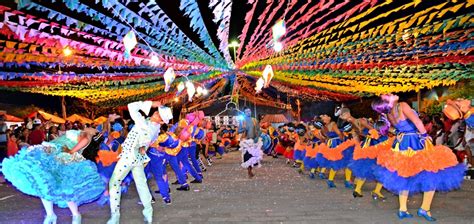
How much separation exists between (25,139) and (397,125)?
37.7 ft

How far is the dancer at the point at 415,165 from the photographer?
21.0ft

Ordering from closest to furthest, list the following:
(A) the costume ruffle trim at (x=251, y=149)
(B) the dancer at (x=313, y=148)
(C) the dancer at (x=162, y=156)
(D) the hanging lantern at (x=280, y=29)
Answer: (D) the hanging lantern at (x=280, y=29)
(C) the dancer at (x=162, y=156)
(B) the dancer at (x=313, y=148)
(A) the costume ruffle trim at (x=251, y=149)

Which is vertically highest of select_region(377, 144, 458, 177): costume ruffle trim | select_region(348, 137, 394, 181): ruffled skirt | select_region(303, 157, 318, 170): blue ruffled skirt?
select_region(377, 144, 458, 177): costume ruffle trim

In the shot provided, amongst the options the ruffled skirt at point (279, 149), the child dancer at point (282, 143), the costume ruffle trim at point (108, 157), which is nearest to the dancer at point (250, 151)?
the costume ruffle trim at point (108, 157)

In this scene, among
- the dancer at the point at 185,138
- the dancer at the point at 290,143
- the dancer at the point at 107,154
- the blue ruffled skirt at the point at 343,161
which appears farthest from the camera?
the dancer at the point at 290,143

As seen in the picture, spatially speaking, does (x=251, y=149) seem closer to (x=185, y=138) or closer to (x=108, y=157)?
(x=185, y=138)

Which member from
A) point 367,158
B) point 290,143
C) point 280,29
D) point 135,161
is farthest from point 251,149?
point 290,143

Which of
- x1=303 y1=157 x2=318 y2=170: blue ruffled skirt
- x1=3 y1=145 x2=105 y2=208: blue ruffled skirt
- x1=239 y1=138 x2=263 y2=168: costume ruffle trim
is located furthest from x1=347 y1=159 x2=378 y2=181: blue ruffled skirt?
x1=3 y1=145 x2=105 y2=208: blue ruffled skirt

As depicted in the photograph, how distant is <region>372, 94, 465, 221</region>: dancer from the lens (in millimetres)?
6402

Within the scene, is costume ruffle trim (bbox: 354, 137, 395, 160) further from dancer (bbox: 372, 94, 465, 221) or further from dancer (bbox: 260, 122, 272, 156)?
dancer (bbox: 260, 122, 272, 156)

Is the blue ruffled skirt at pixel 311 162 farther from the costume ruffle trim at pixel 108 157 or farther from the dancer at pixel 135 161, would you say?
the dancer at pixel 135 161

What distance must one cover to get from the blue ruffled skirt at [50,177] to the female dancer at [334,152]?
5.47m

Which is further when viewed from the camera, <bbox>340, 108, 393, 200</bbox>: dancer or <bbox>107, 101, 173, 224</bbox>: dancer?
<bbox>340, 108, 393, 200</bbox>: dancer

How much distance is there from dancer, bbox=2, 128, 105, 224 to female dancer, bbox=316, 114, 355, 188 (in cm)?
538
